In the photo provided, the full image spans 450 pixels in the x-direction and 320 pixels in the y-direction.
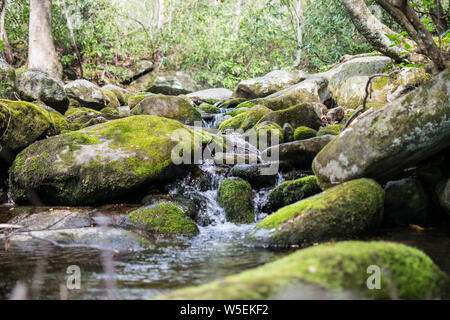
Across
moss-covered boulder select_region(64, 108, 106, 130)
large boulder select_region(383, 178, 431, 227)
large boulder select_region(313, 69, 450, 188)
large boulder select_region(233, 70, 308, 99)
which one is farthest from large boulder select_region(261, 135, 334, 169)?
large boulder select_region(233, 70, 308, 99)

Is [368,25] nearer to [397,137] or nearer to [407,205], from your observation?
[397,137]

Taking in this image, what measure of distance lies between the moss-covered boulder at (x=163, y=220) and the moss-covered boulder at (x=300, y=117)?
4725 mm

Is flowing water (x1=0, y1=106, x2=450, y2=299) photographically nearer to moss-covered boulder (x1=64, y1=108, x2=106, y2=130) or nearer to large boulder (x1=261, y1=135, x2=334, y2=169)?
large boulder (x1=261, y1=135, x2=334, y2=169)

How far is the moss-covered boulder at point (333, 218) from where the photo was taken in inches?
155

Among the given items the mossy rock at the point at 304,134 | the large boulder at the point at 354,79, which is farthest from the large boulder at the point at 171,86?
the mossy rock at the point at 304,134

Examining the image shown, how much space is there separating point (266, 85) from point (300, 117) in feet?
19.8

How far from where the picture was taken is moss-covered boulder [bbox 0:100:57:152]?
6.32 m

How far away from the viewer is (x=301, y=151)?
21.6 ft

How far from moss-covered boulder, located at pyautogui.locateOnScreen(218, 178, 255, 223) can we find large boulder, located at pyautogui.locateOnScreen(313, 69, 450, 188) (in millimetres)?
1573

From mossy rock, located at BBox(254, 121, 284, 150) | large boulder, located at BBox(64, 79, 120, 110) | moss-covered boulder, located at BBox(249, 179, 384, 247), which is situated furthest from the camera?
large boulder, located at BBox(64, 79, 120, 110)

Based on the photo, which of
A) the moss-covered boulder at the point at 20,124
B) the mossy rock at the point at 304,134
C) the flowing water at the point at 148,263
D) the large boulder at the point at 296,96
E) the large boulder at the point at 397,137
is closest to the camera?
the flowing water at the point at 148,263

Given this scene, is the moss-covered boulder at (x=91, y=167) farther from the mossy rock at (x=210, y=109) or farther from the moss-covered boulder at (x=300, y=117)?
the mossy rock at (x=210, y=109)

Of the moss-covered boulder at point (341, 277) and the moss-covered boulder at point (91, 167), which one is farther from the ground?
the moss-covered boulder at point (91, 167)

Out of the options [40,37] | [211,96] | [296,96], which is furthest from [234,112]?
[40,37]
